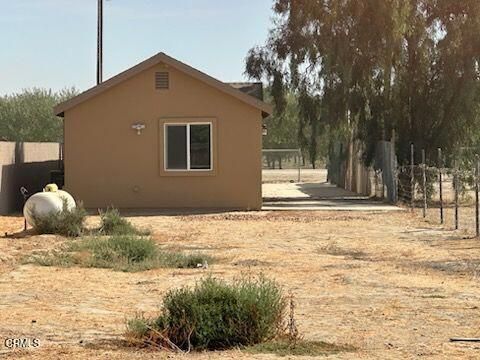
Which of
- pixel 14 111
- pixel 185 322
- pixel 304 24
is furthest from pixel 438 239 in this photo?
pixel 14 111

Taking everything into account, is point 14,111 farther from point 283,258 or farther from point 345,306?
point 345,306

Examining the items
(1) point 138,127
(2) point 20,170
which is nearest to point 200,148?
(1) point 138,127

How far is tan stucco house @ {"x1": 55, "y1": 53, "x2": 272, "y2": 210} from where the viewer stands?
22359mm

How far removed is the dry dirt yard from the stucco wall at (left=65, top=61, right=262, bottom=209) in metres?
4.65

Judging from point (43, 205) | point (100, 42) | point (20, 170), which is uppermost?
point (100, 42)

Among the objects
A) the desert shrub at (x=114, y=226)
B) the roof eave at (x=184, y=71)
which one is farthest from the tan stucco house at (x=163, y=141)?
the desert shrub at (x=114, y=226)

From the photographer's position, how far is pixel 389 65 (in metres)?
25.0

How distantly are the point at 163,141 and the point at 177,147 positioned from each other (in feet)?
1.32

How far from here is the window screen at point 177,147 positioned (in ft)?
73.7

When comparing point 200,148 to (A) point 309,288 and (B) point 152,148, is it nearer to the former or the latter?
(B) point 152,148

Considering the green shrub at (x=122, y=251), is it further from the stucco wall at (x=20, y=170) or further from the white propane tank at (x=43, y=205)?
the stucco wall at (x=20, y=170)

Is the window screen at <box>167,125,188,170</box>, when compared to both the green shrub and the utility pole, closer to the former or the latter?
the green shrub

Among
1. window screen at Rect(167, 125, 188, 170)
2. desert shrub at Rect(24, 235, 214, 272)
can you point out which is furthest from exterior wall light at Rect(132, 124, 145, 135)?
desert shrub at Rect(24, 235, 214, 272)
